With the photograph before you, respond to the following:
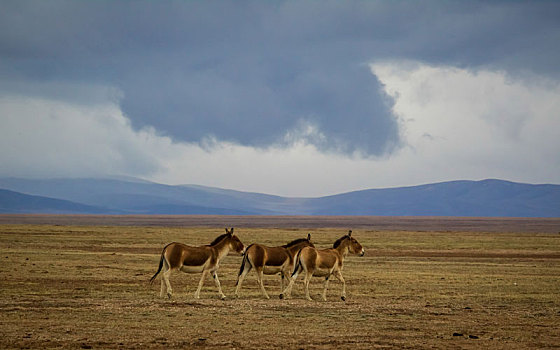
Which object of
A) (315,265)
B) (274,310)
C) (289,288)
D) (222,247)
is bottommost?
(274,310)

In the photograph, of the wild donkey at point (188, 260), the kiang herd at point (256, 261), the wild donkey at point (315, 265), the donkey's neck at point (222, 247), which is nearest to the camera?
the wild donkey at point (188, 260)

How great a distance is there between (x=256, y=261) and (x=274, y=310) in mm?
3337

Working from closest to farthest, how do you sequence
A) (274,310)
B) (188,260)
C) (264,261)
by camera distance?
1. (274,310)
2. (188,260)
3. (264,261)

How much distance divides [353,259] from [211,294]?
842 inches

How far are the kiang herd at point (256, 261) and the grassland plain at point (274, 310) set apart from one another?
0.66 metres

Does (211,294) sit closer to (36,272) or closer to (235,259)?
(36,272)

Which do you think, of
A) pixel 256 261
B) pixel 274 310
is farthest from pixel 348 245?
pixel 274 310

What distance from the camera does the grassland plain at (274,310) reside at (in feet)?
50.2

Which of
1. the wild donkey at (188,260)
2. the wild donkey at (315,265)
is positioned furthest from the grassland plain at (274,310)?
the wild donkey at (188,260)

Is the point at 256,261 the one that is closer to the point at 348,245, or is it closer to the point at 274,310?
the point at 274,310

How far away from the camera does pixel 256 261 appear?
913 inches

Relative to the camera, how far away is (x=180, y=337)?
15.4 m

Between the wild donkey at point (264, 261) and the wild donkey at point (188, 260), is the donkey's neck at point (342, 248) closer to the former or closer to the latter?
the wild donkey at point (264, 261)

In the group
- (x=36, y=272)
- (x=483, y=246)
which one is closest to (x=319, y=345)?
(x=36, y=272)
